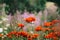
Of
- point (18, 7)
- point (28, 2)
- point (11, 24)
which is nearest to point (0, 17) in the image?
point (11, 24)

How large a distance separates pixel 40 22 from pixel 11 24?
618 millimetres

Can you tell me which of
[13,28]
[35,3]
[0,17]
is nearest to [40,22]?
[13,28]

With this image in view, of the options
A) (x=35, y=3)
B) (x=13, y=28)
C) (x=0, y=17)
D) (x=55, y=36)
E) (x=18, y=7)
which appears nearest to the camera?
(x=55, y=36)

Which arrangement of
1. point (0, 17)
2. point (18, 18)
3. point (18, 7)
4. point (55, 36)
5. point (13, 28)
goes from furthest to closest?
point (18, 7), point (0, 17), point (18, 18), point (13, 28), point (55, 36)

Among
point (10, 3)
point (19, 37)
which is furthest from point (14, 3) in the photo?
point (19, 37)

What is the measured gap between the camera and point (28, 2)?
318 inches

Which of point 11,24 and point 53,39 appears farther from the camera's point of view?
point 11,24

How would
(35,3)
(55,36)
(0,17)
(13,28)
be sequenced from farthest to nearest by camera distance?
(35,3)
(0,17)
(13,28)
(55,36)

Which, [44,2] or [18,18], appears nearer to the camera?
[18,18]

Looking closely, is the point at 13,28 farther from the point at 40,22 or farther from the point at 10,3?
the point at 10,3

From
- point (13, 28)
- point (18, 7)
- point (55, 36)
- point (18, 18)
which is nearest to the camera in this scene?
point (55, 36)

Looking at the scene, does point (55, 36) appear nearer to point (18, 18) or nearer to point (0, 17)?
point (18, 18)

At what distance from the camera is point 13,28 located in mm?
3570

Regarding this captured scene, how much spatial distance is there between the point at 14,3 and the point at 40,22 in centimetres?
385
